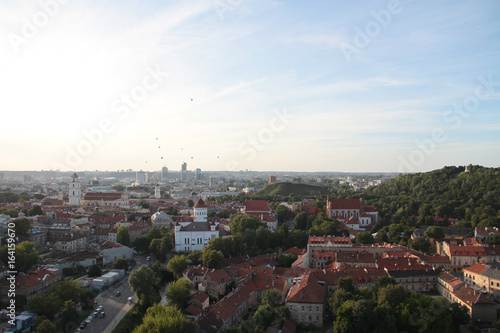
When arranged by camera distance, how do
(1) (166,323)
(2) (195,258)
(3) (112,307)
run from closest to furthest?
(1) (166,323) < (3) (112,307) < (2) (195,258)

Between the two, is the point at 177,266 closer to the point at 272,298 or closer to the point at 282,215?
the point at 272,298

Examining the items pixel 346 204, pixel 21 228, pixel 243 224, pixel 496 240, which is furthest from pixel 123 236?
pixel 496 240

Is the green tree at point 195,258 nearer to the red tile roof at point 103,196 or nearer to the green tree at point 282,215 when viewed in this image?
the green tree at point 282,215

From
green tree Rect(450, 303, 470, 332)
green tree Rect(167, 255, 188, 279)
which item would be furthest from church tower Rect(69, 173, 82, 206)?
green tree Rect(450, 303, 470, 332)

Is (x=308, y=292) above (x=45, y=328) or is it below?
above

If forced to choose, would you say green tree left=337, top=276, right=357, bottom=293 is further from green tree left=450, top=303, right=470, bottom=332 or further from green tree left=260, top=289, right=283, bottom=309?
green tree left=450, top=303, right=470, bottom=332
